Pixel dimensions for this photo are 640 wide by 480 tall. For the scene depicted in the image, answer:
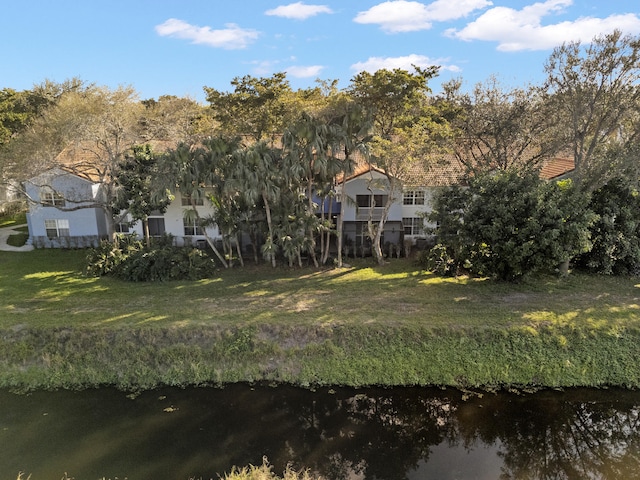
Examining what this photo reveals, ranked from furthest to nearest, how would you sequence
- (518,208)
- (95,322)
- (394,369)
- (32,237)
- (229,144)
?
(32,237), (229,144), (518,208), (95,322), (394,369)

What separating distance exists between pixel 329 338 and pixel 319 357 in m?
0.93

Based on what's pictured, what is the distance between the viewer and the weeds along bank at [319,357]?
15.7 metres

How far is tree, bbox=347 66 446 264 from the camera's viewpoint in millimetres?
21156

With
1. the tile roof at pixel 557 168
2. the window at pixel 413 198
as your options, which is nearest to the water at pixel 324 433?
the window at pixel 413 198

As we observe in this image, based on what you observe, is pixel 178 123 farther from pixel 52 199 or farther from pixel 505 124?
pixel 505 124

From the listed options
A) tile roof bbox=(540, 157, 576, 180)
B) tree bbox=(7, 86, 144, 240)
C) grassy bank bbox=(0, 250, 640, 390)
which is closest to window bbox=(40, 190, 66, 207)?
tree bbox=(7, 86, 144, 240)

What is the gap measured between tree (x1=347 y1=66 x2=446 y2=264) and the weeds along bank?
890 centimetres

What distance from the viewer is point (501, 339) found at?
16.7 meters

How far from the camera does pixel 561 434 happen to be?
13.2 m

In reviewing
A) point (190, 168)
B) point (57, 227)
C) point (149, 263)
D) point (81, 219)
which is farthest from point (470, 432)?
point (57, 227)

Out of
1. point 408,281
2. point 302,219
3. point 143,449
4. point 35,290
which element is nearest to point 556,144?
point 408,281

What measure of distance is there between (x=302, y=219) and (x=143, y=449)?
44.3 feet

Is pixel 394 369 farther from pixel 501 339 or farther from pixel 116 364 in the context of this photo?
pixel 116 364

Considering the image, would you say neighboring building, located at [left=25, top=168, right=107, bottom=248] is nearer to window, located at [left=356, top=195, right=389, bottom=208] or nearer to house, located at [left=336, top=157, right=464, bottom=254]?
house, located at [left=336, top=157, right=464, bottom=254]
